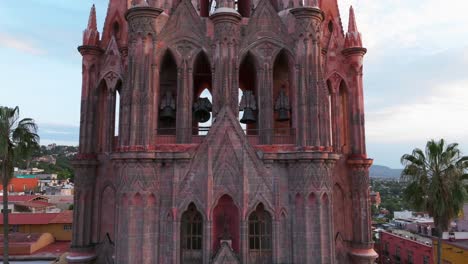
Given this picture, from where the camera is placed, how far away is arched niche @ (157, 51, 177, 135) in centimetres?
1811

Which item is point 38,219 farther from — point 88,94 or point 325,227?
point 325,227

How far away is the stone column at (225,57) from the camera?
16.7 metres

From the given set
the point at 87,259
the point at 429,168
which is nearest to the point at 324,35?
the point at 429,168

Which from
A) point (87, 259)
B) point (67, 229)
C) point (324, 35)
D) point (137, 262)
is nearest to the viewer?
point (137, 262)

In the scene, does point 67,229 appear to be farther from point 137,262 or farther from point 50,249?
point 137,262

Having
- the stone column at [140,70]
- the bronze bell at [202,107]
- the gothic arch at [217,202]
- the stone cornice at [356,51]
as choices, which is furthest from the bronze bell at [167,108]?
the stone cornice at [356,51]

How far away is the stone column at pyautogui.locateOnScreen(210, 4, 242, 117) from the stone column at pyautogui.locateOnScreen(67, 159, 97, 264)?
7.70m

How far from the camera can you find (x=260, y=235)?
53.4ft

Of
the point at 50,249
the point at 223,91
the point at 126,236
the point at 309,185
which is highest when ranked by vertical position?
the point at 223,91

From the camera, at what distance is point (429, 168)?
25750mm

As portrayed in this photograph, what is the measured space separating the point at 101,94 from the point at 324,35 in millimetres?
11903

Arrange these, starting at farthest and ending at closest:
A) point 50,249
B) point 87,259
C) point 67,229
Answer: point 67,229 < point 50,249 < point 87,259

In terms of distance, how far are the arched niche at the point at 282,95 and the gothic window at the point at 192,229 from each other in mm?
5196

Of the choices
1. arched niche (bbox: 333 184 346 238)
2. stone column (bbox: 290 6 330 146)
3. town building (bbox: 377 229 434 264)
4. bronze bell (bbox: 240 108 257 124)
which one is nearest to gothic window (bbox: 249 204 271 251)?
stone column (bbox: 290 6 330 146)
